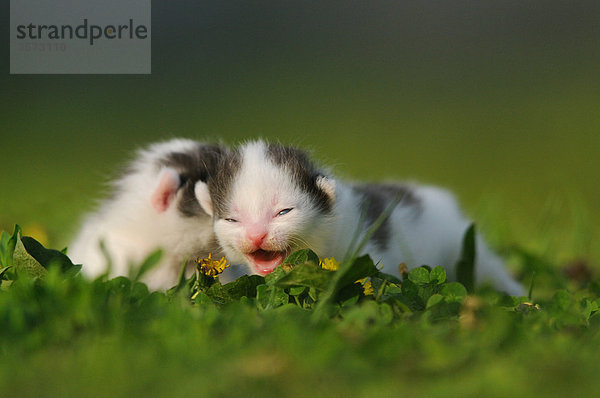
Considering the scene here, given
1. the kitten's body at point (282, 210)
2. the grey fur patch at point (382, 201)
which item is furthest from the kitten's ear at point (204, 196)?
the grey fur patch at point (382, 201)

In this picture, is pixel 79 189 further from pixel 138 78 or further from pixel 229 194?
pixel 138 78

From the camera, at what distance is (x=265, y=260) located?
2148 millimetres

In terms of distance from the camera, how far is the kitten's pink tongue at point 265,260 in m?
2.13

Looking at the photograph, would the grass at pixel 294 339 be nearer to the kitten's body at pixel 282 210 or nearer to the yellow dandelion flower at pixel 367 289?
the yellow dandelion flower at pixel 367 289

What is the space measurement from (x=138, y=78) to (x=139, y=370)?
7.89 meters

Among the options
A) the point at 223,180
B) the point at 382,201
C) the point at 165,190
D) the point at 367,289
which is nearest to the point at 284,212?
the point at 223,180

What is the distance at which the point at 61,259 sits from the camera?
207cm

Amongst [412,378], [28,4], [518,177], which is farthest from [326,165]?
[518,177]

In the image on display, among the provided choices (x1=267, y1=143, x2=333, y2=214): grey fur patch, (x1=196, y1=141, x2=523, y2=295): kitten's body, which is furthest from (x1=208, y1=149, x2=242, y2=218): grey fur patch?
(x1=267, y1=143, x2=333, y2=214): grey fur patch

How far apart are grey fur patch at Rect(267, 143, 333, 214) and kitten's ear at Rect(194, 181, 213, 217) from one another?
0.77 feet

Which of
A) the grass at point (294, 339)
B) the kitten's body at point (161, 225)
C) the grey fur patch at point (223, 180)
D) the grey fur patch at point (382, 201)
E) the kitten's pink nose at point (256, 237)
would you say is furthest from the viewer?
the grey fur patch at point (382, 201)

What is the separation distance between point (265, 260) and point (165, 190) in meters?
0.49

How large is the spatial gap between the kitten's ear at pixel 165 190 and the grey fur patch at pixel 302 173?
0.35 metres

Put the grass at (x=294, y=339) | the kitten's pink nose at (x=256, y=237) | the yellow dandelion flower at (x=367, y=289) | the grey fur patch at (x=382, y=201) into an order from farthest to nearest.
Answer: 1. the grey fur patch at (x=382, y=201)
2. the kitten's pink nose at (x=256, y=237)
3. the yellow dandelion flower at (x=367, y=289)
4. the grass at (x=294, y=339)
